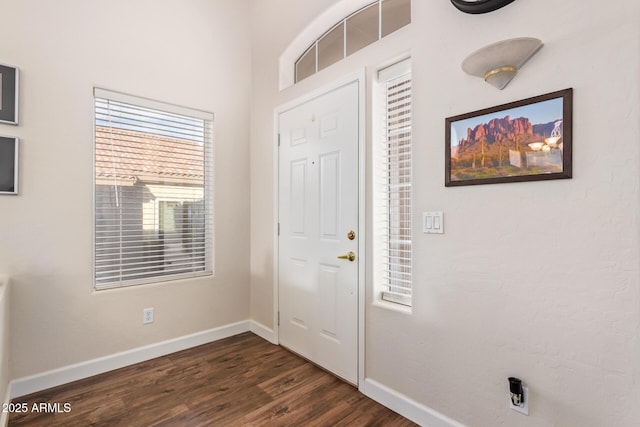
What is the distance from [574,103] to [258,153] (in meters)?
2.53

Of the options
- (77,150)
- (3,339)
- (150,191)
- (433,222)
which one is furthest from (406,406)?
(77,150)

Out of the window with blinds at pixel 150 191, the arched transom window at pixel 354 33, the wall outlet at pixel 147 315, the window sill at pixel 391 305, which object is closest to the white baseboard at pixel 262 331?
the window with blinds at pixel 150 191

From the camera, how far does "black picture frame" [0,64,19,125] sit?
2057mm

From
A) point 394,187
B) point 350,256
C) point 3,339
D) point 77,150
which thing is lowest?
point 3,339

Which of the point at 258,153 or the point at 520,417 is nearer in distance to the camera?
the point at 520,417

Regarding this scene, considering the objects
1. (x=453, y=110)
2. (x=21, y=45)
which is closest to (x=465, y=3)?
(x=453, y=110)

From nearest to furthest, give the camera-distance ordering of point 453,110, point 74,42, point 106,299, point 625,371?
point 625,371, point 453,110, point 74,42, point 106,299

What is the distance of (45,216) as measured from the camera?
2223mm

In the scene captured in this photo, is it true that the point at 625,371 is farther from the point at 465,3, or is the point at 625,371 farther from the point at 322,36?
the point at 322,36

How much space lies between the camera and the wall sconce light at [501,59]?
1378 mm

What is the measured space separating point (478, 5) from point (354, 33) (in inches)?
40.7

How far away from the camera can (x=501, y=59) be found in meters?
1.44

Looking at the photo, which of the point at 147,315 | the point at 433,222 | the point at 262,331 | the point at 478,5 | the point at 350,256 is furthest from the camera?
the point at 262,331

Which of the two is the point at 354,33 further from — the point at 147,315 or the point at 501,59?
the point at 147,315
